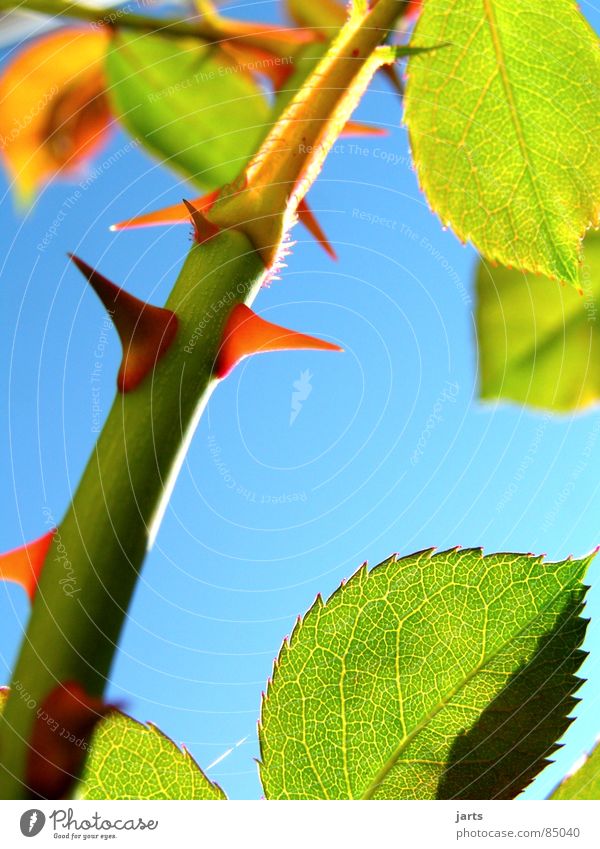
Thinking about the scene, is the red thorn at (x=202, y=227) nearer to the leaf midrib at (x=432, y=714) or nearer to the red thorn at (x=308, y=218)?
the red thorn at (x=308, y=218)

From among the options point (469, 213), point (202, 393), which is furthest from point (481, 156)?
point (202, 393)

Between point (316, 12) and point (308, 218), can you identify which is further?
point (316, 12)

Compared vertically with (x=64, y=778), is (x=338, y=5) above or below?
above

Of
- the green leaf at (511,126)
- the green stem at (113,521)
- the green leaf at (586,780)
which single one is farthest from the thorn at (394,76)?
the green leaf at (586,780)

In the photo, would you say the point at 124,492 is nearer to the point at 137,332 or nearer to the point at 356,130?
the point at 137,332

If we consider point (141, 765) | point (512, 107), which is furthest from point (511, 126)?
point (141, 765)
